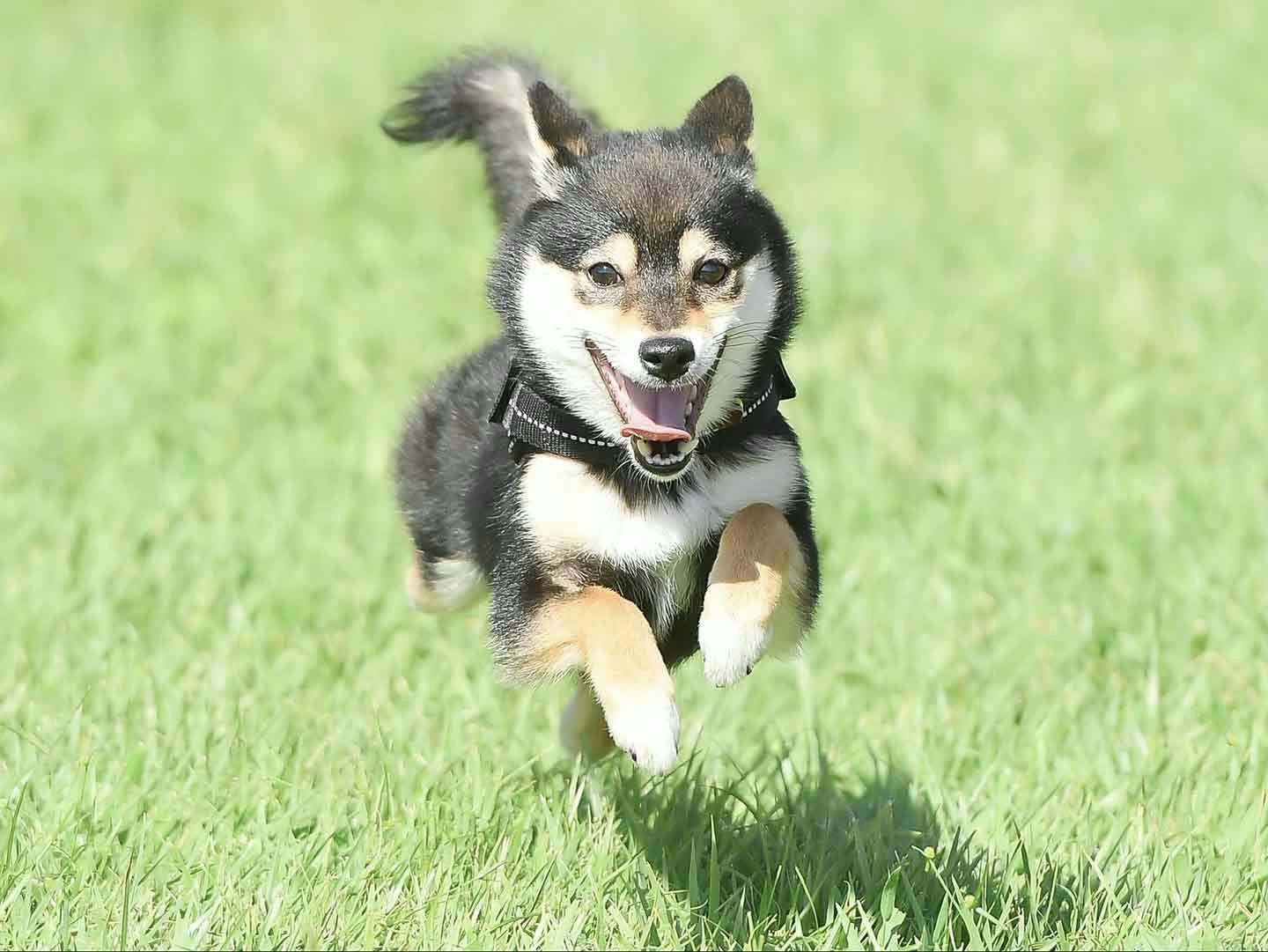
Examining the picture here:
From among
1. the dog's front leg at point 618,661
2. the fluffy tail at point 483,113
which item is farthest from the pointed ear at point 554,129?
the dog's front leg at point 618,661

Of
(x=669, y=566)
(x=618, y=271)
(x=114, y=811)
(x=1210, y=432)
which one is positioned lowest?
(x=1210, y=432)

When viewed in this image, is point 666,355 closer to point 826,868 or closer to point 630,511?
point 630,511

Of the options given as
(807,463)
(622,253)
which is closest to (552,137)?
(622,253)

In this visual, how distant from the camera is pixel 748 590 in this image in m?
3.32

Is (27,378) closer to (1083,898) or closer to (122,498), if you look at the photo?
(122,498)

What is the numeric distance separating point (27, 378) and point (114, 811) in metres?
4.36

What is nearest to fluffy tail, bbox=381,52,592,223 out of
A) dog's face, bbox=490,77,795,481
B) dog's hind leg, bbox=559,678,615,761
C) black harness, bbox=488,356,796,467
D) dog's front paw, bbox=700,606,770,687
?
dog's face, bbox=490,77,795,481

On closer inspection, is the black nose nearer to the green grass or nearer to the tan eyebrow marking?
the tan eyebrow marking

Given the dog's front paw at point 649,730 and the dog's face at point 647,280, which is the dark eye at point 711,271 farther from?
the dog's front paw at point 649,730

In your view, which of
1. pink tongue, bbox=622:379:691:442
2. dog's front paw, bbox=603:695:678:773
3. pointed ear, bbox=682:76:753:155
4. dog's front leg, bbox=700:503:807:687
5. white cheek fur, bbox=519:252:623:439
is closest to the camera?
dog's front paw, bbox=603:695:678:773

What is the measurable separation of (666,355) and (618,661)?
599mm

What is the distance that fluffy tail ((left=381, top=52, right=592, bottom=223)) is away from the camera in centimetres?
458

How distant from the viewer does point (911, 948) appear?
11.3 ft

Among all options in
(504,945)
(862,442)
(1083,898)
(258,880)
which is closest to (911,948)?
(1083,898)
